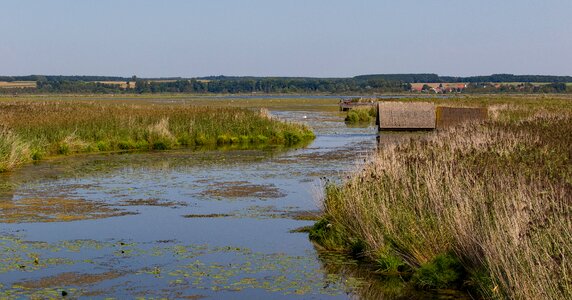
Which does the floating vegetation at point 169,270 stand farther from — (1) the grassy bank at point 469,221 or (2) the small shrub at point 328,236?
(1) the grassy bank at point 469,221

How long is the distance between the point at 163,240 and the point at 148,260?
182 cm

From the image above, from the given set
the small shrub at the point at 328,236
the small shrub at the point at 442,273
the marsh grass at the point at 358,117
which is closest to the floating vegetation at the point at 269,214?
the small shrub at the point at 328,236

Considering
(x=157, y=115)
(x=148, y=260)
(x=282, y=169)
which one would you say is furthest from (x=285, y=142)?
(x=148, y=260)

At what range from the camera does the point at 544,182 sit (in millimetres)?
13375

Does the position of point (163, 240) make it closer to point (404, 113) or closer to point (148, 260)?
point (148, 260)

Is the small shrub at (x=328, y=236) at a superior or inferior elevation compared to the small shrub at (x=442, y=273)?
inferior

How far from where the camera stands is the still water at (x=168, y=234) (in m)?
12.7

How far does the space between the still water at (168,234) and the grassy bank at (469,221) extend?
57 cm

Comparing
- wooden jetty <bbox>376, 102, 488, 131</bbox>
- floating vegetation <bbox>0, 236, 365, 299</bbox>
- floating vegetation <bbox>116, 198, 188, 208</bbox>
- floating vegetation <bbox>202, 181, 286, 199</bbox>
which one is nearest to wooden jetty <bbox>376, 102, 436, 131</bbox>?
wooden jetty <bbox>376, 102, 488, 131</bbox>

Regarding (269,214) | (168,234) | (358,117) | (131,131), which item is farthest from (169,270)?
(358,117)

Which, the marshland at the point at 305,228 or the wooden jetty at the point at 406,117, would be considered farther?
the wooden jetty at the point at 406,117

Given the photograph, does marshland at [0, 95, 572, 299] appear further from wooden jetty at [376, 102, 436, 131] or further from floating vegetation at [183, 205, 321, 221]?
wooden jetty at [376, 102, 436, 131]

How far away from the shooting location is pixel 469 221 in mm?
11648

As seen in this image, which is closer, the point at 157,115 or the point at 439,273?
the point at 439,273
